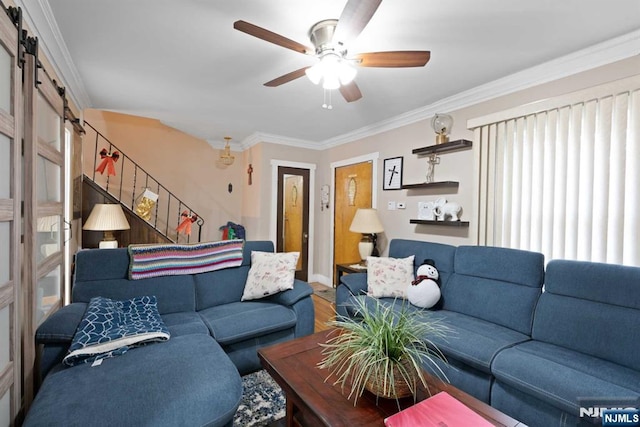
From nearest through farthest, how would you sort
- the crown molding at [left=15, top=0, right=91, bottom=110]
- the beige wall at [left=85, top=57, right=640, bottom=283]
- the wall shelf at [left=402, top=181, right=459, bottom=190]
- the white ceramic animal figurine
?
the crown molding at [left=15, top=0, right=91, bottom=110]
the white ceramic animal figurine
the beige wall at [left=85, top=57, right=640, bottom=283]
the wall shelf at [left=402, top=181, right=459, bottom=190]

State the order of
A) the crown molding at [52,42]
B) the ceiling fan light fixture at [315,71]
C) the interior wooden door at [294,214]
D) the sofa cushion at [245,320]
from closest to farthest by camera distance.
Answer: the crown molding at [52,42]
the ceiling fan light fixture at [315,71]
the sofa cushion at [245,320]
the interior wooden door at [294,214]

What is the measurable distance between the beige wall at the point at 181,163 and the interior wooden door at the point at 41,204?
8.23 feet

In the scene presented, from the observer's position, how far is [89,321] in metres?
1.65

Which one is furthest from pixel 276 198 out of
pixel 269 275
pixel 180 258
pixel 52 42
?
pixel 52 42

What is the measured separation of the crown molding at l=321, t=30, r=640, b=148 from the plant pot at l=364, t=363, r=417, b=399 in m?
2.58

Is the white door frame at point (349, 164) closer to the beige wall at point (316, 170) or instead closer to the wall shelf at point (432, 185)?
the beige wall at point (316, 170)

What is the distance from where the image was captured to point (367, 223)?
355 cm

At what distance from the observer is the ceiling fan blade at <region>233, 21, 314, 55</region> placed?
1474mm

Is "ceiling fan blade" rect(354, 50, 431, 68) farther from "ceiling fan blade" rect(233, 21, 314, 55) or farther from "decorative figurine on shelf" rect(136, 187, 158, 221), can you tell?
"decorative figurine on shelf" rect(136, 187, 158, 221)

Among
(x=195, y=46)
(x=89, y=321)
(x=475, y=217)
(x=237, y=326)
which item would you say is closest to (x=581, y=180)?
(x=475, y=217)

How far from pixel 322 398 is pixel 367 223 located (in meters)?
2.49

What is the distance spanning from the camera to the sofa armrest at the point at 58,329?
158 centimetres

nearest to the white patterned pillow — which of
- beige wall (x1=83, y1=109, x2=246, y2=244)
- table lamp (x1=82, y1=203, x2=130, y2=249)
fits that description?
table lamp (x1=82, y1=203, x2=130, y2=249)

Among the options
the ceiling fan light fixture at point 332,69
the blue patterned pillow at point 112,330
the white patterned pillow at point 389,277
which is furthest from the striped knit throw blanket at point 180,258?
the ceiling fan light fixture at point 332,69
